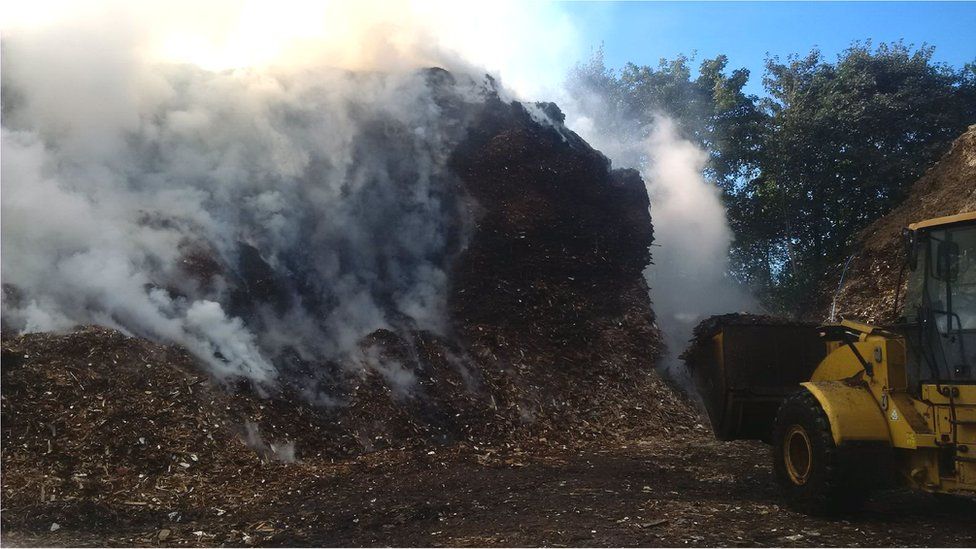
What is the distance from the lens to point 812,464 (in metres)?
6.22

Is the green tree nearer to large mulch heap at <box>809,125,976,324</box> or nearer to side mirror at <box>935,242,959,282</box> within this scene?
large mulch heap at <box>809,125,976,324</box>

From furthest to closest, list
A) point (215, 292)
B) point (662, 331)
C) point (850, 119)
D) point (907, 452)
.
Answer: point (850, 119), point (662, 331), point (215, 292), point (907, 452)

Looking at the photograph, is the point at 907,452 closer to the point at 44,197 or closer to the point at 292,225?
the point at 292,225

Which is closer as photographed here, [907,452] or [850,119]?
[907,452]

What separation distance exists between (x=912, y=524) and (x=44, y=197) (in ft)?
36.4

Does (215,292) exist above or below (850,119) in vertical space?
below

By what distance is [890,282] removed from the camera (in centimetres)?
1664

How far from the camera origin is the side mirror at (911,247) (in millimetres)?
6070

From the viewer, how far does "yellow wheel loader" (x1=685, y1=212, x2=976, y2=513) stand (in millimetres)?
5691

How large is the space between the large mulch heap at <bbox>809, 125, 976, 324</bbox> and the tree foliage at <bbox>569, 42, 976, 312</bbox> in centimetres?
53

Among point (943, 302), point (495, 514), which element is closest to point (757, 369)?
point (943, 302)

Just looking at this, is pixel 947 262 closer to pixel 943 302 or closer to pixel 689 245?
pixel 943 302

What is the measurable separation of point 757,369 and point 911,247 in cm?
224

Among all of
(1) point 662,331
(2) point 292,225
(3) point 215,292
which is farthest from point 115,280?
(1) point 662,331
